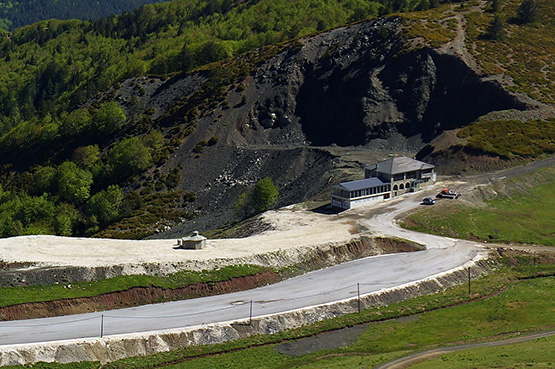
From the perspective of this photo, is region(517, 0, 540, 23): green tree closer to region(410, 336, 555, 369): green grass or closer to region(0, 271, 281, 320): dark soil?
region(0, 271, 281, 320): dark soil

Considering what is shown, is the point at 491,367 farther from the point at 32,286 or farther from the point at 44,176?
the point at 44,176

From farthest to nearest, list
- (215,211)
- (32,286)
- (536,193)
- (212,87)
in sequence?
(212,87), (215,211), (536,193), (32,286)

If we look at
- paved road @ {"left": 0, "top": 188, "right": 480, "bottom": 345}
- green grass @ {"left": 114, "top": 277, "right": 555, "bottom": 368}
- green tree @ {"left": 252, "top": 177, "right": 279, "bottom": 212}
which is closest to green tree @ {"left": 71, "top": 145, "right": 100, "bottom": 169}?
green tree @ {"left": 252, "top": 177, "right": 279, "bottom": 212}

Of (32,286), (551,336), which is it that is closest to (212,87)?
(32,286)

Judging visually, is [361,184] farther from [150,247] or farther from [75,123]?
[75,123]

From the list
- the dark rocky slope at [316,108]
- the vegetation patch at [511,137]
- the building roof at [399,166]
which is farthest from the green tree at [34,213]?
the vegetation patch at [511,137]

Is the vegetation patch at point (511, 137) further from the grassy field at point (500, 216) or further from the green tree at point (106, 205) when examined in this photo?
the green tree at point (106, 205)
